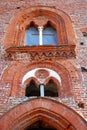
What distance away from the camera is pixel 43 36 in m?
9.36

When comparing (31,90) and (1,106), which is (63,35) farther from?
(1,106)

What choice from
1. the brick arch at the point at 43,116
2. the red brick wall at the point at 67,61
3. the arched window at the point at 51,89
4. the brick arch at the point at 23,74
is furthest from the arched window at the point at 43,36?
the brick arch at the point at 43,116

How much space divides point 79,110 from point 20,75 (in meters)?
1.87

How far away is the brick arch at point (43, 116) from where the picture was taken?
19.9ft

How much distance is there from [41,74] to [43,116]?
1.49m

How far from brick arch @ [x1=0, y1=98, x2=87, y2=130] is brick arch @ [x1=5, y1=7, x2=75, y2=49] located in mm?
2696

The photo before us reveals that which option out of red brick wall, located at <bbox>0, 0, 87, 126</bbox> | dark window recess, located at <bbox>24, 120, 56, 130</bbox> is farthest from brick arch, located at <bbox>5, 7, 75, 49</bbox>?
dark window recess, located at <bbox>24, 120, 56, 130</bbox>

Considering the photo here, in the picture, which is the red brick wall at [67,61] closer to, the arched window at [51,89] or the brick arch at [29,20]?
the brick arch at [29,20]

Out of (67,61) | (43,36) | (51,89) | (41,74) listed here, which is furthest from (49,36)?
(51,89)

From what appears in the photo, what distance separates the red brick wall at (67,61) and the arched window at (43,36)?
2.21 ft

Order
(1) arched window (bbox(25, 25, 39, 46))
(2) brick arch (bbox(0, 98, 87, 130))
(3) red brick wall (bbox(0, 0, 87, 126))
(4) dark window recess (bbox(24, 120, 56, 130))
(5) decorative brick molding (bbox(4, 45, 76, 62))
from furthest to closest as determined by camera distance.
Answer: (1) arched window (bbox(25, 25, 39, 46)) < (5) decorative brick molding (bbox(4, 45, 76, 62)) < (3) red brick wall (bbox(0, 0, 87, 126)) < (4) dark window recess (bbox(24, 120, 56, 130)) < (2) brick arch (bbox(0, 98, 87, 130))

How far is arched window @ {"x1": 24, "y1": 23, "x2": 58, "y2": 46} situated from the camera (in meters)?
9.06

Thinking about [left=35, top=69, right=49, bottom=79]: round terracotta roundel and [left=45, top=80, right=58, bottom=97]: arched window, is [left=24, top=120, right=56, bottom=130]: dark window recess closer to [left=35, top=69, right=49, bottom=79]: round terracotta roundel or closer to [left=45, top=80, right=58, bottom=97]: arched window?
[left=45, top=80, right=58, bottom=97]: arched window

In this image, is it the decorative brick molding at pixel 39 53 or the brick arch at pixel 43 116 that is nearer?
the brick arch at pixel 43 116
